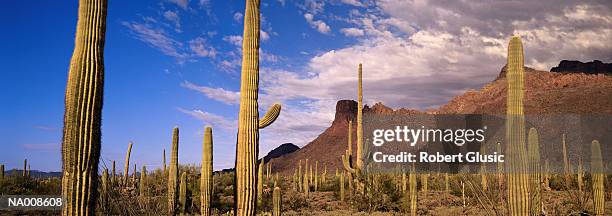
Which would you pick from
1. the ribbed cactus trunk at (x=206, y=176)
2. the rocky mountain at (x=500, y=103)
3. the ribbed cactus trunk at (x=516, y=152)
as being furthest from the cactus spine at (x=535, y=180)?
the rocky mountain at (x=500, y=103)

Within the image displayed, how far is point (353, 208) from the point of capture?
17969mm

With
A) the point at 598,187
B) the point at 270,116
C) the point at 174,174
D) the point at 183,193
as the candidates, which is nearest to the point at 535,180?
the point at 598,187

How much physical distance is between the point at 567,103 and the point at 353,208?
37423 millimetres

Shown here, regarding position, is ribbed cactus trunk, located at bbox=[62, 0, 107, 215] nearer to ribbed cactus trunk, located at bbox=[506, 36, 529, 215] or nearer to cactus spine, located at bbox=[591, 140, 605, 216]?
ribbed cactus trunk, located at bbox=[506, 36, 529, 215]

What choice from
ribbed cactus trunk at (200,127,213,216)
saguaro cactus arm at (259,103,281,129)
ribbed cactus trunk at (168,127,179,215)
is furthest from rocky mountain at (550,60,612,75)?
saguaro cactus arm at (259,103,281,129)

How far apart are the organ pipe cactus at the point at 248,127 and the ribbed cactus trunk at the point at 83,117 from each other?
2.23 metres

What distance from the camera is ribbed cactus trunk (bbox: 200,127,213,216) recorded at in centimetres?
913

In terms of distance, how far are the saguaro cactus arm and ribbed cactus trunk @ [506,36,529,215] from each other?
3.57 metres

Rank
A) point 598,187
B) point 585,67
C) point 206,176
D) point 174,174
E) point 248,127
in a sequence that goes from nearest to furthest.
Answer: point 248,127, point 206,176, point 598,187, point 174,174, point 585,67

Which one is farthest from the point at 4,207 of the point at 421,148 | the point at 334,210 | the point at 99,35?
the point at 421,148

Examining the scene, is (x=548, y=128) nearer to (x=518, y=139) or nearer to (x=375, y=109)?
(x=375, y=109)

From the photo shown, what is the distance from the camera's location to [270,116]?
26.3ft

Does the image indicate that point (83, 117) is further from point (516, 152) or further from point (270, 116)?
point (516, 152)

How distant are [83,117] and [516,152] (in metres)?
6.20
